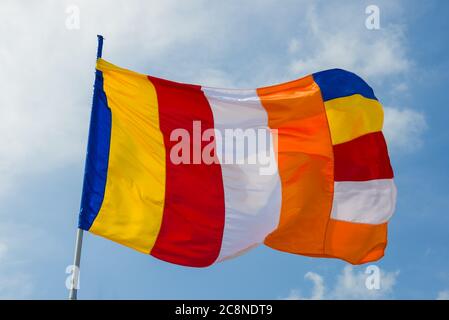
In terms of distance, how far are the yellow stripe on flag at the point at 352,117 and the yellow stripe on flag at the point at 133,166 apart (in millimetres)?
3931

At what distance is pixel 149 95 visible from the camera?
1434 cm

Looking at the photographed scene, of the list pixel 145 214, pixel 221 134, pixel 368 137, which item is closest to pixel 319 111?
pixel 368 137

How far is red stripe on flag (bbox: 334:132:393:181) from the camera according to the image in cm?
1509

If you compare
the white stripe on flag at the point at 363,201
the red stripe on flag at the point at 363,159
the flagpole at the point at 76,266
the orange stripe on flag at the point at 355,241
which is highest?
the red stripe on flag at the point at 363,159

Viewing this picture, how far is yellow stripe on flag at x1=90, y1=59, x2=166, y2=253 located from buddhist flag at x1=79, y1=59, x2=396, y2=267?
0.07ft

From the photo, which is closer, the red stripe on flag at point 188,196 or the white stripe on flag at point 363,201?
the red stripe on flag at point 188,196

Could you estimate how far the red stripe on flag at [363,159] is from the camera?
1509 cm

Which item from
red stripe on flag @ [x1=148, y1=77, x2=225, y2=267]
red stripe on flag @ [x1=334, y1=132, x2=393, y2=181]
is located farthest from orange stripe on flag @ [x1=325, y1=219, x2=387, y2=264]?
red stripe on flag @ [x1=148, y1=77, x2=225, y2=267]

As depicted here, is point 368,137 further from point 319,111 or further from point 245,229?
point 245,229

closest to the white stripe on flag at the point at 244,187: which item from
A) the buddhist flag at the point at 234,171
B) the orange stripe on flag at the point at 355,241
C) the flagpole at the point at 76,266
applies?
the buddhist flag at the point at 234,171

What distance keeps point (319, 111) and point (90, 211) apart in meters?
5.67

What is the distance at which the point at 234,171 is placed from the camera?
14.6 metres

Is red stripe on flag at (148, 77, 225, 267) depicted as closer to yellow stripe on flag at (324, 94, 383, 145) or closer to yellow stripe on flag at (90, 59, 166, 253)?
yellow stripe on flag at (90, 59, 166, 253)

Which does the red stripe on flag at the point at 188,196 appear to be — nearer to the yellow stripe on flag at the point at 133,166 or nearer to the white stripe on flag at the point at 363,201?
the yellow stripe on flag at the point at 133,166
